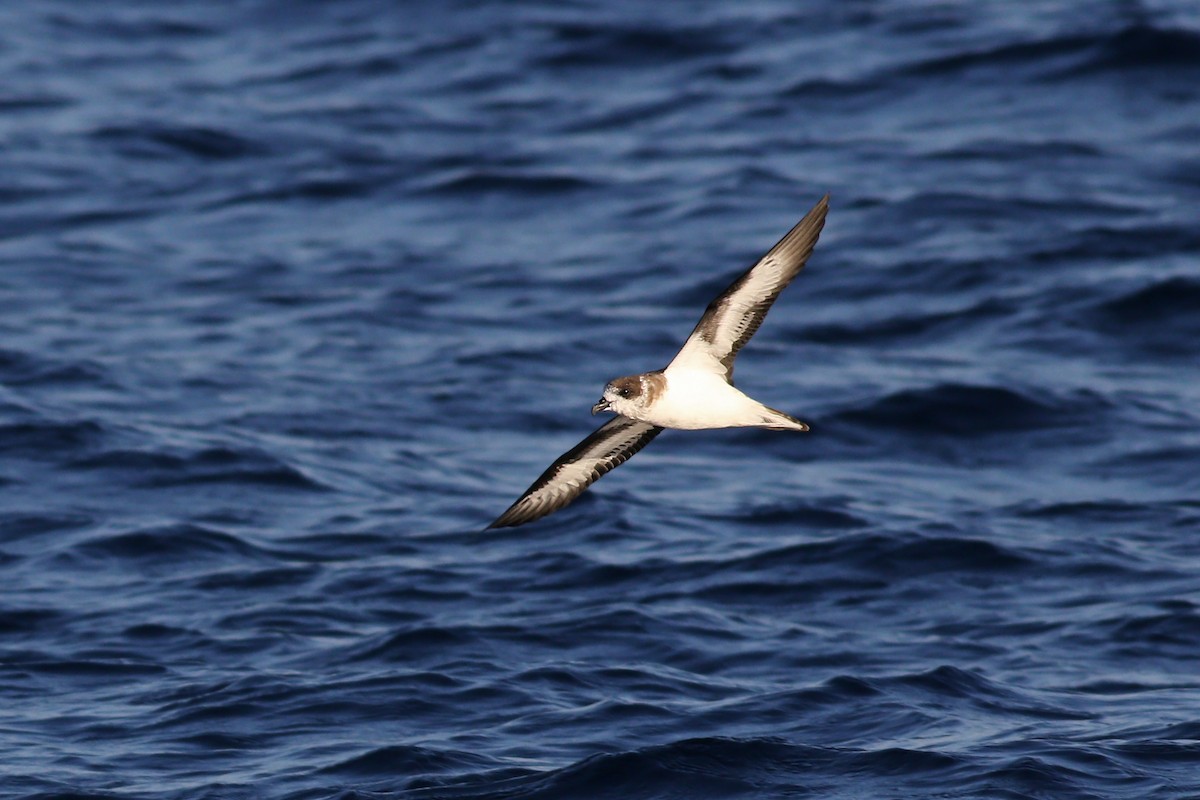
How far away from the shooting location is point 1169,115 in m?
21.1

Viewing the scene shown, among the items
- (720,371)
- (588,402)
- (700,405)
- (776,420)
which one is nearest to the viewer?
(776,420)

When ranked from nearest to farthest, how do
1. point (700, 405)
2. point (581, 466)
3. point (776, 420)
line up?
point (776, 420) → point (700, 405) → point (581, 466)

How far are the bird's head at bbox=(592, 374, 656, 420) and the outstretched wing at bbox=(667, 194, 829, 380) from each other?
0.75 feet

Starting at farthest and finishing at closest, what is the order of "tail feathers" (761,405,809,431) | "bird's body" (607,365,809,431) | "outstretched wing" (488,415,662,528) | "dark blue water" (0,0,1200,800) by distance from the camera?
1. "dark blue water" (0,0,1200,800)
2. "outstretched wing" (488,415,662,528)
3. "bird's body" (607,365,809,431)
4. "tail feathers" (761,405,809,431)

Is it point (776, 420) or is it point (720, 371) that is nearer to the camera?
point (776, 420)

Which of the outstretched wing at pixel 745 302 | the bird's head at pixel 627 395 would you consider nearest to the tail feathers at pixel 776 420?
the outstretched wing at pixel 745 302

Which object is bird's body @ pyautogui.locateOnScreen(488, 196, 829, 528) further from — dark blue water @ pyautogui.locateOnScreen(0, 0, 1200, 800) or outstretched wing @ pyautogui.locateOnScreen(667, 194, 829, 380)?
dark blue water @ pyautogui.locateOnScreen(0, 0, 1200, 800)

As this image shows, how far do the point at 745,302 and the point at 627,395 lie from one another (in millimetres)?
758

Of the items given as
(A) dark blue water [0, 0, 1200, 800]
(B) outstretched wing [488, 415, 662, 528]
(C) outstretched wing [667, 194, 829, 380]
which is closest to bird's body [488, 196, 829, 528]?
(C) outstretched wing [667, 194, 829, 380]

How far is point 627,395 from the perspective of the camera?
886cm

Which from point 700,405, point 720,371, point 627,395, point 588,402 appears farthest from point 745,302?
point 588,402

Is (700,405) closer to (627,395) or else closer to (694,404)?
(694,404)

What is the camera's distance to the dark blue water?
35.4ft

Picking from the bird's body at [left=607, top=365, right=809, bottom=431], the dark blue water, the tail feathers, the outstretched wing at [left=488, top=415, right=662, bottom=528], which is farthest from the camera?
the dark blue water
